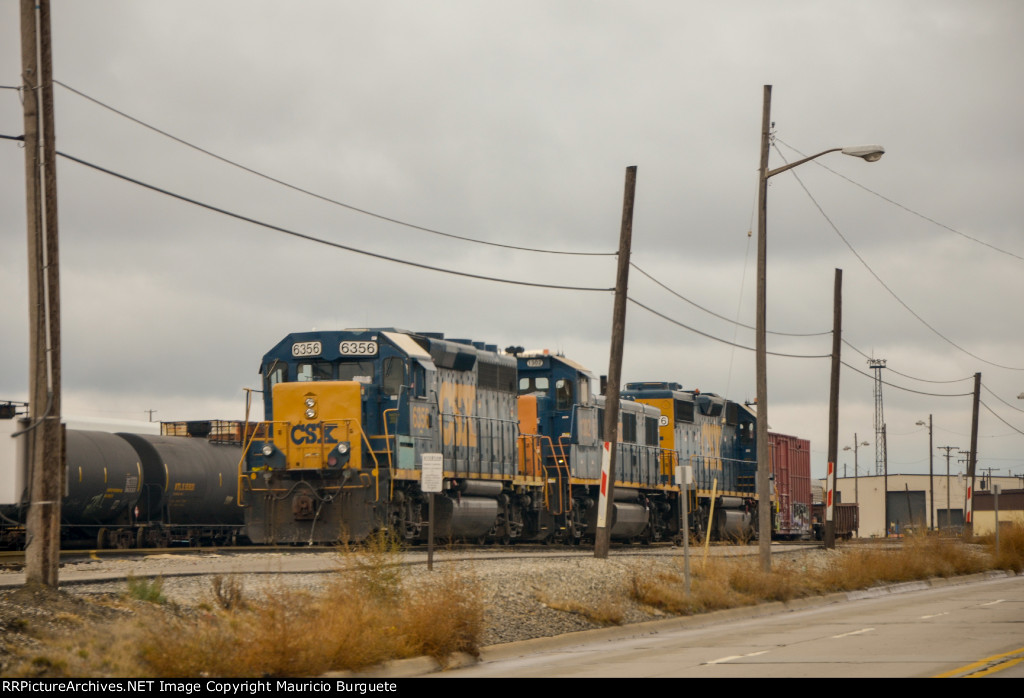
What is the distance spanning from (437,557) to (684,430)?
64.9ft

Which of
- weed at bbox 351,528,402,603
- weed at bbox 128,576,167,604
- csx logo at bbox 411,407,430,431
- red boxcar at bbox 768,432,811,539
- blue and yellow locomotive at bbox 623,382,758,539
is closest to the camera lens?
weed at bbox 128,576,167,604

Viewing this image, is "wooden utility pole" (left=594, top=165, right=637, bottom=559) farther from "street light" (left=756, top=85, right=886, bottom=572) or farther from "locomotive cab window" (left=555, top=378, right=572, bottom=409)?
"locomotive cab window" (left=555, top=378, right=572, bottom=409)

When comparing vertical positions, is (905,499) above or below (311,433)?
below

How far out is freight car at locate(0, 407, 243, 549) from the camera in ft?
102

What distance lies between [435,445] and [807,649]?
45.9 ft

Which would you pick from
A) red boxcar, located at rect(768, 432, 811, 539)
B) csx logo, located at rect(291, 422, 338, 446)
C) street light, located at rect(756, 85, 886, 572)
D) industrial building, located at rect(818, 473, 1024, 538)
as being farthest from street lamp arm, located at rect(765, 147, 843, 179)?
industrial building, located at rect(818, 473, 1024, 538)

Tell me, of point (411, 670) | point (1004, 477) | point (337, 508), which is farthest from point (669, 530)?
point (1004, 477)

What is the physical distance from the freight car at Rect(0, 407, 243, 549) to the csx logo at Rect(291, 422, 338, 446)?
22.4 feet

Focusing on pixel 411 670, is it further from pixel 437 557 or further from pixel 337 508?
pixel 337 508

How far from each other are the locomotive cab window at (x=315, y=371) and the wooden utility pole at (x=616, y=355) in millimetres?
6201

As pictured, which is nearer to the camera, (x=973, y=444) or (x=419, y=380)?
(x=419, y=380)

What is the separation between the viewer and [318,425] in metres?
26.0

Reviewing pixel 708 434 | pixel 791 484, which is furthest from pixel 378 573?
pixel 791 484

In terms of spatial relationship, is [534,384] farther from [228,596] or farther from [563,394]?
[228,596]
